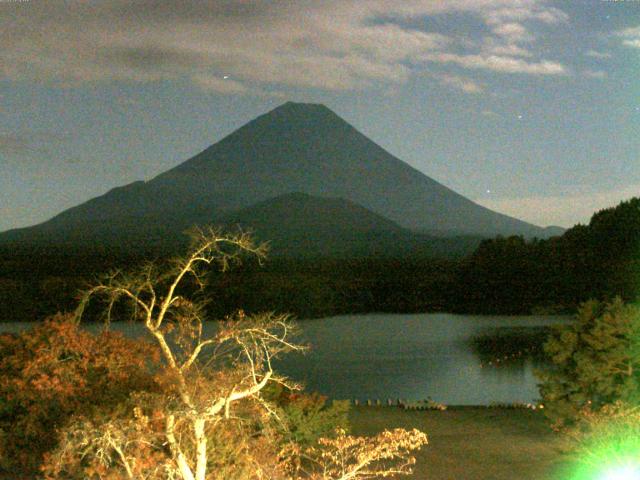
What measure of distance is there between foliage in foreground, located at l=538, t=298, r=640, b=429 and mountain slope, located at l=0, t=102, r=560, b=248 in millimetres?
60763

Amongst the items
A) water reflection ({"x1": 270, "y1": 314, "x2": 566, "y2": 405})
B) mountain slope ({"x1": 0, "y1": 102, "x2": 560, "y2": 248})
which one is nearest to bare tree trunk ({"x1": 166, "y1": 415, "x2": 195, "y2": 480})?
water reflection ({"x1": 270, "y1": 314, "x2": 566, "y2": 405})

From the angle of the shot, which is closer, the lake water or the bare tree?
the bare tree

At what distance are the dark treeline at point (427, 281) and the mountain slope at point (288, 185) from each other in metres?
24.5

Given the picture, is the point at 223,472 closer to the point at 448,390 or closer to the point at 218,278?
the point at 448,390

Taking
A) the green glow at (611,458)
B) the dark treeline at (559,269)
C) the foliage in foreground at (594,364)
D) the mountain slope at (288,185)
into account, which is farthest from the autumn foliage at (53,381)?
the mountain slope at (288,185)

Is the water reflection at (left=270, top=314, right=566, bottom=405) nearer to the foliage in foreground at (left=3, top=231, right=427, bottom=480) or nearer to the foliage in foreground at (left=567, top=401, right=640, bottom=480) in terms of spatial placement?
the foliage in foreground at (left=567, top=401, right=640, bottom=480)

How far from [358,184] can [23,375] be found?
285 ft

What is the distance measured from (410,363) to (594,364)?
1548cm

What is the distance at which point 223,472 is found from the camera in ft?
21.5

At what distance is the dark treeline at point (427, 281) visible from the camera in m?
37.9

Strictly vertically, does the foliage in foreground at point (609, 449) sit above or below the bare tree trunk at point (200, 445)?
below

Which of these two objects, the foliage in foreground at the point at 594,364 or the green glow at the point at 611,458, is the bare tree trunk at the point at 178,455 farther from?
the foliage in foreground at the point at 594,364

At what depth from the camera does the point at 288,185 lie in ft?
307

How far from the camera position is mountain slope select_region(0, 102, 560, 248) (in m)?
79.6
